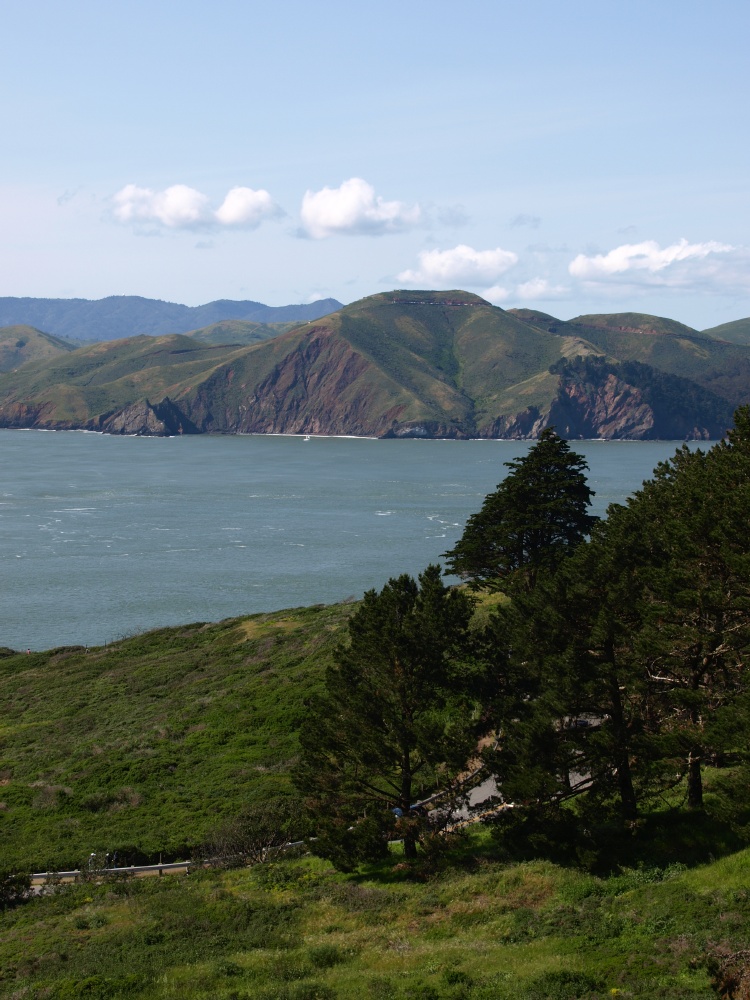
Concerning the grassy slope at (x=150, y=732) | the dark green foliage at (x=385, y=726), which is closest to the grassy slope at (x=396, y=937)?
the dark green foliage at (x=385, y=726)

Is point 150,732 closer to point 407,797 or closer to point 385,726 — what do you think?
point 385,726

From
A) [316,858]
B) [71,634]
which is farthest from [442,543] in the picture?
[316,858]

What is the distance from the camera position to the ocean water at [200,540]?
74.8 m

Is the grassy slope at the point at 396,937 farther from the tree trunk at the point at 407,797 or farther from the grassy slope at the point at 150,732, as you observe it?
the grassy slope at the point at 150,732

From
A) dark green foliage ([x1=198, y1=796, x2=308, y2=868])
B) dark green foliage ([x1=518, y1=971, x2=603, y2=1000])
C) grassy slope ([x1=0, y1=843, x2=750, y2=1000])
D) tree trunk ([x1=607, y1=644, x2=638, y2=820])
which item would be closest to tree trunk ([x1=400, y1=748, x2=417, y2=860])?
grassy slope ([x1=0, y1=843, x2=750, y2=1000])

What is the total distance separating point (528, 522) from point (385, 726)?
61.9 ft

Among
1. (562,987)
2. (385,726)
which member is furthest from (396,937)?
(385,726)

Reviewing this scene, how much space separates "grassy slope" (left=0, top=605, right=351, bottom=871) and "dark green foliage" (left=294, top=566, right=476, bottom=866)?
527 cm

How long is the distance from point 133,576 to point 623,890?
73.4m

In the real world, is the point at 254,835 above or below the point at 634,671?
below

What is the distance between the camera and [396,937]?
56.8 ft

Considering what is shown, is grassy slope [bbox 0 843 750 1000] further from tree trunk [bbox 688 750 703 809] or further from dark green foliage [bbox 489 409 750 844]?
tree trunk [bbox 688 750 703 809]

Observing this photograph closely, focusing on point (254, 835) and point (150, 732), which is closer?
point (254, 835)

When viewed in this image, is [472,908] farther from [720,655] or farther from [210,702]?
[210,702]
